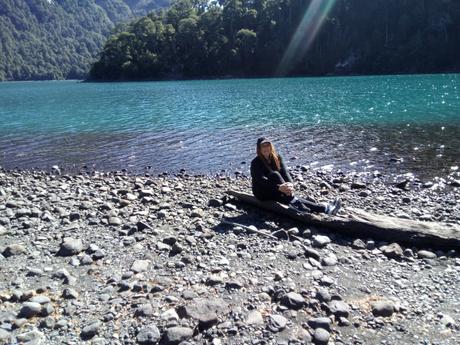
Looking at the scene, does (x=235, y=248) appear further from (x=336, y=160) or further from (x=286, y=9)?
(x=286, y=9)

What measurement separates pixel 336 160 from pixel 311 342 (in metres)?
15.8

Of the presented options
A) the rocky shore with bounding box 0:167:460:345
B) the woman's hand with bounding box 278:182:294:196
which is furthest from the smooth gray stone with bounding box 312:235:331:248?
the woman's hand with bounding box 278:182:294:196

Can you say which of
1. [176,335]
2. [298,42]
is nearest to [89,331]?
[176,335]

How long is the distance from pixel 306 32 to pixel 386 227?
165032 mm

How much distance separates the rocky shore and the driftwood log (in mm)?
238

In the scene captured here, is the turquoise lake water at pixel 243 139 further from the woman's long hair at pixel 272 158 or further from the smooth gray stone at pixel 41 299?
the smooth gray stone at pixel 41 299

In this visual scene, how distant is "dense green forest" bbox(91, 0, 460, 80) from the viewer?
462 feet

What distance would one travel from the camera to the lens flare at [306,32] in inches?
6184

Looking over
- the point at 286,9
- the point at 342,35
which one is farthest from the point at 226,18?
the point at 342,35

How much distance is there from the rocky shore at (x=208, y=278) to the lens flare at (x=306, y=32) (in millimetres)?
149765

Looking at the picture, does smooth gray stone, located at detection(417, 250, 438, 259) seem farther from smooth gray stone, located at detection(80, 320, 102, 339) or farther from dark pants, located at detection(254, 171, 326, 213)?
smooth gray stone, located at detection(80, 320, 102, 339)

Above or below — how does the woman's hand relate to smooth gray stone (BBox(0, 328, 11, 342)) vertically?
above

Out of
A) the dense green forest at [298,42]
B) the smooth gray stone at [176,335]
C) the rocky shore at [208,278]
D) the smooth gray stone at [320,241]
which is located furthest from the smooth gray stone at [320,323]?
the dense green forest at [298,42]

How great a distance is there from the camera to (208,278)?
27.4ft
